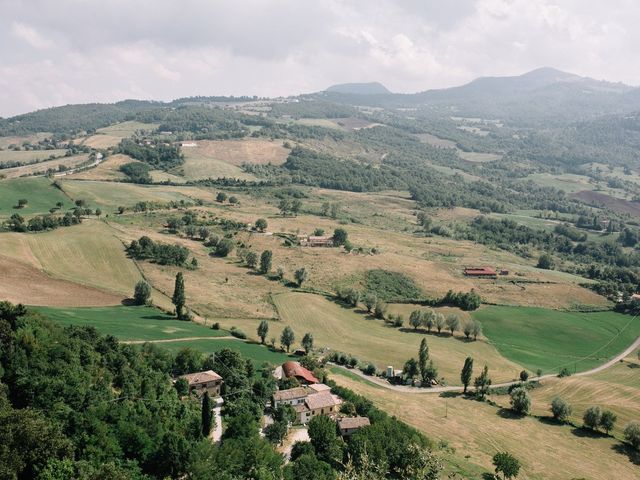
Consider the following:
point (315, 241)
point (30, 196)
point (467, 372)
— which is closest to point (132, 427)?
point (467, 372)

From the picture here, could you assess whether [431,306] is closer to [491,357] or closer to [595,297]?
[491,357]

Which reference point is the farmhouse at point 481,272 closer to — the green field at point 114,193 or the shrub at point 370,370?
the shrub at point 370,370

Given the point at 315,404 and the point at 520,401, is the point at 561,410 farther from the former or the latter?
the point at 315,404

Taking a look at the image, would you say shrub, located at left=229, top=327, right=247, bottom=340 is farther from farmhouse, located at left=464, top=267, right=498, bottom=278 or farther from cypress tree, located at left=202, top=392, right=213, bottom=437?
farmhouse, located at left=464, top=267, right=498, bottom=278

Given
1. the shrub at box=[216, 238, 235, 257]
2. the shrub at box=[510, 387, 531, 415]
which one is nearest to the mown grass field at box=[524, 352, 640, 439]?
the shrub at box=[510, 387, 531, 415]

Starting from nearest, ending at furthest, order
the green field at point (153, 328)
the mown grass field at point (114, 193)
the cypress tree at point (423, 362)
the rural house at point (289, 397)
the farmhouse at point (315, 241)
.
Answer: the rural house at point (289, 397)
the green field at point (153, 328)
the cypress tree at point (423, 362)
the farmhouse at point (315, 241)
the mown grass field at point (114, 193)

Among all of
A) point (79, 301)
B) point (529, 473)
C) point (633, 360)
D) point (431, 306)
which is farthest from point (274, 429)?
point (633, 360)

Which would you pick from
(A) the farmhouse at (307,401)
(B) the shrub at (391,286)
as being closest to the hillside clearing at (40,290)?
(A) the farmhouse at (307,401)
